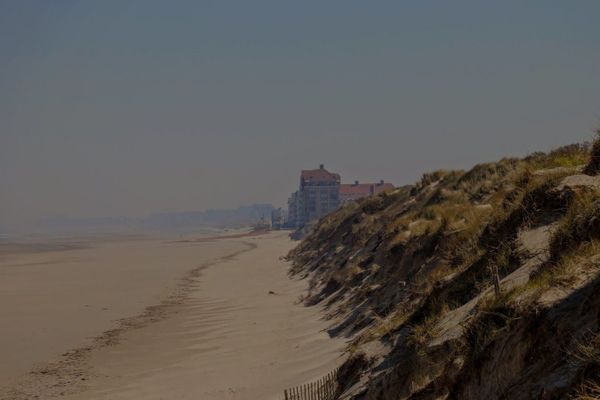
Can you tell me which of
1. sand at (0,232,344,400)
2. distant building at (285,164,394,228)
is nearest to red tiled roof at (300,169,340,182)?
distant building at (285,164,394,228)

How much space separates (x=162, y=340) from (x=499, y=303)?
52.5 feet

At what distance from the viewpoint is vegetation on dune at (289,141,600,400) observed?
5.34 m

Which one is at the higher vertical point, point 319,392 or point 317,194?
point 317,194

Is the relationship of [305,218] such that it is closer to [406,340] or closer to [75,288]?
[75,288]

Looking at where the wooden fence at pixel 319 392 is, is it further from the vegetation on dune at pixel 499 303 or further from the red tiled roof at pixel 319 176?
the red tiled roof at pixel 319 176

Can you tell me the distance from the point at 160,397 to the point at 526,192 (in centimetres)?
952

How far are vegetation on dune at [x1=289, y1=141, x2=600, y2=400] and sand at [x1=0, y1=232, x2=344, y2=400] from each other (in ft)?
8.11

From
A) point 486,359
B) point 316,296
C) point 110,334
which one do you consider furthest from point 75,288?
point 486,359

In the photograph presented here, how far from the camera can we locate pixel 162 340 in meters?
20.3

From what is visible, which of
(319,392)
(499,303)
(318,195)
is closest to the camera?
(499,303)

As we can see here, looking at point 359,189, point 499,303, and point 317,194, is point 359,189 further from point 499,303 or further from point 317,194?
point 499,303

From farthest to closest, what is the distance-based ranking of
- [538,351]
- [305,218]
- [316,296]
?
[305,218]
[316,296]
[538,351]

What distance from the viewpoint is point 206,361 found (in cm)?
1659

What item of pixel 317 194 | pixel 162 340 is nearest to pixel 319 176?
pixel 317 194
